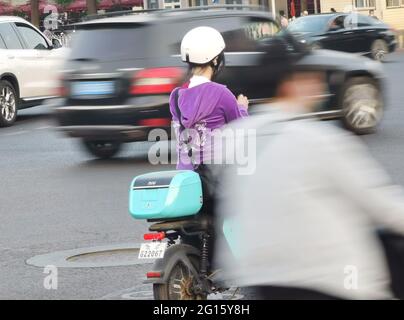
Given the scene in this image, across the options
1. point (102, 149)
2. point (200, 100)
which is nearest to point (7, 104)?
point (102, 149)

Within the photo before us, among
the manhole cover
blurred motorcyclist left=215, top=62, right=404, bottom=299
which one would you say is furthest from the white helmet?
blurred motorcyclist left=215, top=62, right=404, bottom=299

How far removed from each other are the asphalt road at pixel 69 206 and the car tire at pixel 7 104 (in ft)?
5.32

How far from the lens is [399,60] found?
3862 cm

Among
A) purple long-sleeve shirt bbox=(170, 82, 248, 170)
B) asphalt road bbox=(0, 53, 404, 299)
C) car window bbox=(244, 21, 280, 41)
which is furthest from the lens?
car window bbox=(244, 21, 280, 41)

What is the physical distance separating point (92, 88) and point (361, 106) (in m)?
3.98

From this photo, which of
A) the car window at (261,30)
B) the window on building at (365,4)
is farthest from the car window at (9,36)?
the window on building at (365,4)

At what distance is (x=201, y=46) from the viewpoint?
22.0ft

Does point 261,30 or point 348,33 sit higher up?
point 261,30

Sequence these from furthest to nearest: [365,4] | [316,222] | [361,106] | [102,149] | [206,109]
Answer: [365,4] → [361,106] → [102,149] → [206,109] → [316,222]

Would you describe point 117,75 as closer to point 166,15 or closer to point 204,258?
point 166,15

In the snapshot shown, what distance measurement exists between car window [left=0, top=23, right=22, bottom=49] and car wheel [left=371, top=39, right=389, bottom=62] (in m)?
16.6

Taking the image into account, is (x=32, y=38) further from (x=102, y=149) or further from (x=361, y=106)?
(x=361, y=106)

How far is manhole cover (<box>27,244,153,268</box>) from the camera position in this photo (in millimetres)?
8875

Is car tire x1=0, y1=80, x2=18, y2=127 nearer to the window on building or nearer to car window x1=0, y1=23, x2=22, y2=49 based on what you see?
car window x1=0, y1=23, x2=22, y2=49
